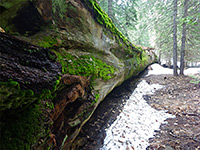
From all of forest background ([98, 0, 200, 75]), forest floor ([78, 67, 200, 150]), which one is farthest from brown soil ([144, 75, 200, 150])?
forest background ([98, 0, 200, 75])

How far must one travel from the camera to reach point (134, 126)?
3.75 m

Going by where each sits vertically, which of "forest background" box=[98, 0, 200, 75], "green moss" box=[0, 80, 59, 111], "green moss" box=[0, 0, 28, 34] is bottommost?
"green moss" box=[0, 80, 59, 111]

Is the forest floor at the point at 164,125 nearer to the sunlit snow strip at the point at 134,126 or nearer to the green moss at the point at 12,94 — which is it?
the sunlit snow strip at the point at 134,126

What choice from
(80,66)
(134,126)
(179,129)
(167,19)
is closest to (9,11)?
(80,66)

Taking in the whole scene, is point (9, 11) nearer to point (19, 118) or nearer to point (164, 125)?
point (19, 118)

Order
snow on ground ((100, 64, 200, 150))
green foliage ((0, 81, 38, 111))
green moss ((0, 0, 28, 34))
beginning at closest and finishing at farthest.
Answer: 1. green foliage ((0, 81, 38, 111))
2. green moss ((0, 0, 28, 34))
3. snow on ground ((100, 64, 200, 150))

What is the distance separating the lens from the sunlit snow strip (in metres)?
3.06

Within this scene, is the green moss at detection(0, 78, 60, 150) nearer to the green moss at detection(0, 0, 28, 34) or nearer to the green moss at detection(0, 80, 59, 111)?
the green moss at detection(0, 80, 59, 111)

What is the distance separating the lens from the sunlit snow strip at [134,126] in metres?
3.06

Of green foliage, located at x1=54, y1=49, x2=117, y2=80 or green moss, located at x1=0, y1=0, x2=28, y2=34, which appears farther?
green foliage, located at x1=54, y1=49, x2=117, y2=80

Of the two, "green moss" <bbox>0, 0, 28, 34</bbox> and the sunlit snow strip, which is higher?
"green moss" <bbox>0, 0, 28, 34</bbox>

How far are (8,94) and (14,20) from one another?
8.56ft

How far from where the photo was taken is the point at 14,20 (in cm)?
279

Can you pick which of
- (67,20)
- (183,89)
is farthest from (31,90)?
(183,89)
